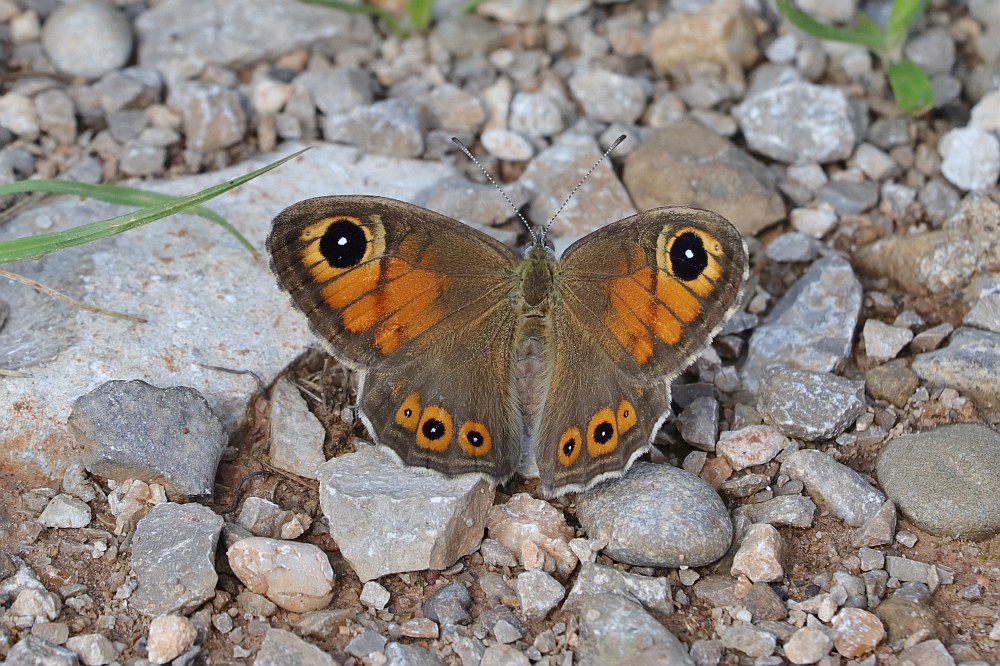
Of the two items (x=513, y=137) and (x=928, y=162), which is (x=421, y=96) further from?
(x=928, y=162)

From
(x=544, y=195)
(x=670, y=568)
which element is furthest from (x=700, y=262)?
(x=544, y=195)

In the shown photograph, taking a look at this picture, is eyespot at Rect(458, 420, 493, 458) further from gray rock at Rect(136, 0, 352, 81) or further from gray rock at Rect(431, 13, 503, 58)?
gray rock at Rect(136, 0, 352, 81)

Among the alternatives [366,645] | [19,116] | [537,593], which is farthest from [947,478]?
[19,116]

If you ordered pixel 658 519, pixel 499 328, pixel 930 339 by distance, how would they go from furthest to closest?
pixel 930 339 → pixel 499 328 → pixel 658 519

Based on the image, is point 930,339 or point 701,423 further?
point 930,339

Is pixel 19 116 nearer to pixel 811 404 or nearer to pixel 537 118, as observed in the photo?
pixel 537 118

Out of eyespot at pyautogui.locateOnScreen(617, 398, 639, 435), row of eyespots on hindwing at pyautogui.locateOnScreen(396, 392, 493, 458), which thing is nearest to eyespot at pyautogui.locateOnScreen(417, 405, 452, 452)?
row of eyespots on hindwing at pyautogui.locateOnScreen(396, 392, 493, 458)

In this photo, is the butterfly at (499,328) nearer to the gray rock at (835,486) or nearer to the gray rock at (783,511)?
the gray rock at (783,511)
